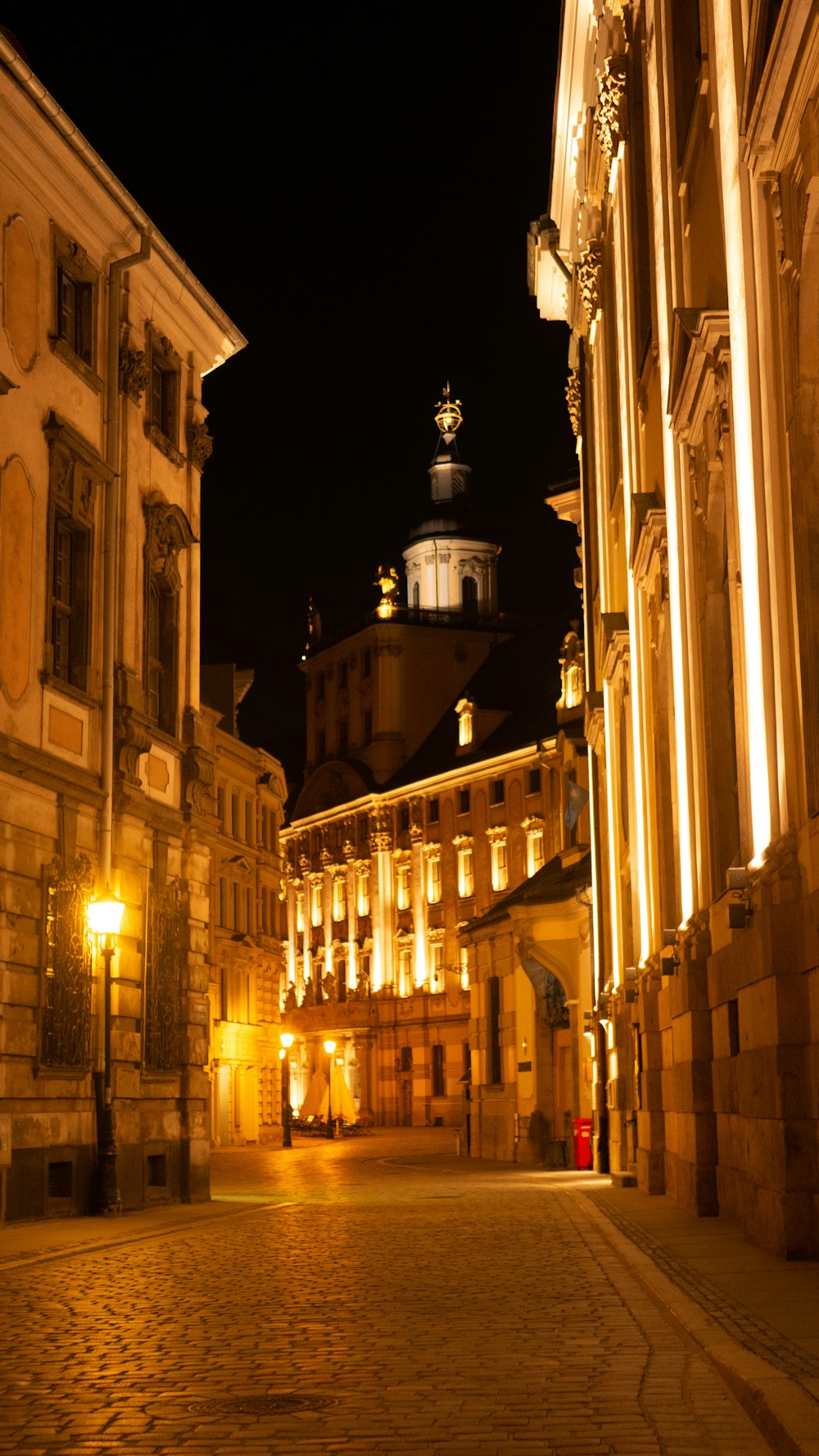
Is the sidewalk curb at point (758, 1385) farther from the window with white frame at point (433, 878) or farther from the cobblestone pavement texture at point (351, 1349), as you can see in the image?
the window with white frame at point (433, 878)

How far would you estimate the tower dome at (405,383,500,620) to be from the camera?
106438 mm

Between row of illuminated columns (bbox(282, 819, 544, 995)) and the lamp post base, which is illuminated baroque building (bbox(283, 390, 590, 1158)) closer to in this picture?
row of illuminated columns (bbox(282, 819, 544, 995))

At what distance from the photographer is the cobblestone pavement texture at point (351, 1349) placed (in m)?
7.70

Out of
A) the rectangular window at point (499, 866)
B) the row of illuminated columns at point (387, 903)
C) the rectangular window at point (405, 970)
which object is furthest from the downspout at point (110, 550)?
the rectangular window at point (405, 970)

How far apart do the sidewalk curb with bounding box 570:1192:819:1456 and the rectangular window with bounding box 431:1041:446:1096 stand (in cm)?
7902

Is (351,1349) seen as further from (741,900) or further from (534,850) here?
(534,850)

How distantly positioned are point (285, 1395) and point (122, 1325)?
3125mm

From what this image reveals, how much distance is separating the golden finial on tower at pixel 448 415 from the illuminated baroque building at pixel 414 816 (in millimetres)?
5462

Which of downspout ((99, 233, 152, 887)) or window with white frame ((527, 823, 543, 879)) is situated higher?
window with white frame ((527, 823, 543, 879))

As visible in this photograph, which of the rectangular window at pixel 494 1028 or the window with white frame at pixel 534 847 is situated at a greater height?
the window with white frame at pixel 534 847

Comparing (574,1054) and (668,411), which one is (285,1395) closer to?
(668,411)

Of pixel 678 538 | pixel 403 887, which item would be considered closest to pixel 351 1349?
pixel 678 538

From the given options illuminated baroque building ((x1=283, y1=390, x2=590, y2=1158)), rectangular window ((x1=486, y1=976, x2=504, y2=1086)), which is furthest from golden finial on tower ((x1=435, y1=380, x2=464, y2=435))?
rectangular window ((x1=486, y1=976, x2=504, y2=1086))

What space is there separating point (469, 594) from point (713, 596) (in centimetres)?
8947
